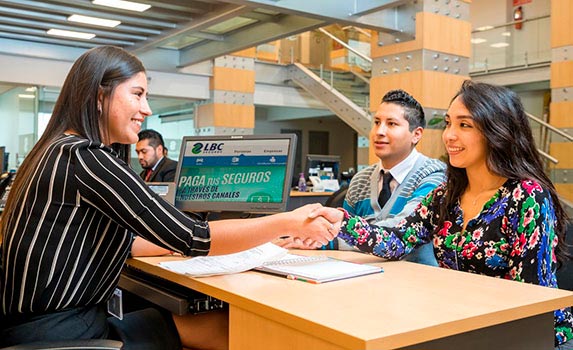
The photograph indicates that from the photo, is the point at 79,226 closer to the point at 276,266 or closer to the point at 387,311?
the point at 276,266

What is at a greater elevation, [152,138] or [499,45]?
[499,45]

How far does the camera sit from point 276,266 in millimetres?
1857

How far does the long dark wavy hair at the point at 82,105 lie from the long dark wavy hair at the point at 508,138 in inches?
49.8

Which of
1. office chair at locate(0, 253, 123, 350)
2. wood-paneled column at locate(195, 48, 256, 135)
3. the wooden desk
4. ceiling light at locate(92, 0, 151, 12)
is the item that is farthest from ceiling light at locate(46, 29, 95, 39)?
A: office chair at locate(0, 253, 123, 350)

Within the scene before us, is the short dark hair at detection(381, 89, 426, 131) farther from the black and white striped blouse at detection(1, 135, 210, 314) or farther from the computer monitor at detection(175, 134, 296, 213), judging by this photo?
the black and white striped blouse at detection(1, 135, 210, 314)

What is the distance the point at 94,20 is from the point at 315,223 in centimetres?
Answer: 562

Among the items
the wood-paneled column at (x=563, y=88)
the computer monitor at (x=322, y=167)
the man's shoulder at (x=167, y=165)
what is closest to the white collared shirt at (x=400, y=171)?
the man's shoulder at (x=167, y=165)

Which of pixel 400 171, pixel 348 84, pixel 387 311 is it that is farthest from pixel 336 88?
pixel 387 311

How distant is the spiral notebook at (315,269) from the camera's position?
1677mm

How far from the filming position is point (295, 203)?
6562 millimetres

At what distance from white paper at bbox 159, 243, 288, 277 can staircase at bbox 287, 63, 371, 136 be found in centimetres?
932

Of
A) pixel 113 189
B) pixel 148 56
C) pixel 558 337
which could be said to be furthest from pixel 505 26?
pixel 113 189

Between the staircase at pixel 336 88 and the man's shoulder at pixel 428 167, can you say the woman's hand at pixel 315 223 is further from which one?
the staircase at pixel 336 88

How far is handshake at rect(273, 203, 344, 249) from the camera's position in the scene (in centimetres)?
179
